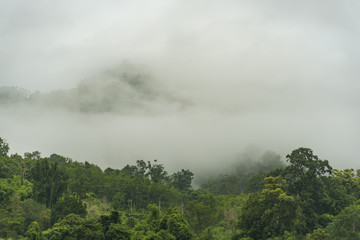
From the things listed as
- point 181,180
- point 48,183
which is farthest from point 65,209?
point 181,180

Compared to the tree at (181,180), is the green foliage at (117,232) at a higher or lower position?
lower

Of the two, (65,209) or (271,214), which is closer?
(271,214)

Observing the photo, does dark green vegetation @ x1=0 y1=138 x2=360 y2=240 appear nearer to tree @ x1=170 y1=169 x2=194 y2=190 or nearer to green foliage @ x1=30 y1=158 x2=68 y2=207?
green foliage @ x1=30 y1=158 x2=68 y2=207

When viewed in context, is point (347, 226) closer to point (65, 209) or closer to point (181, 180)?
point (65, 209)

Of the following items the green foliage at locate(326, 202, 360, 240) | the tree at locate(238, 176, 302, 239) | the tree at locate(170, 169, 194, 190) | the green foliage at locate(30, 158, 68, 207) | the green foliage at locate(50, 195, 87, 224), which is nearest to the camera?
the green foliage at locate(326, 202, 360, 240)

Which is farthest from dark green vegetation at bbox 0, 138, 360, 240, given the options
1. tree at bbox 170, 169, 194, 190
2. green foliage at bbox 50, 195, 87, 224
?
tree at bbox 170, 169, 194, 190

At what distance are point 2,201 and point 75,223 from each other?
937 inches

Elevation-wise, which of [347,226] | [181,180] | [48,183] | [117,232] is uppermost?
[181,180]

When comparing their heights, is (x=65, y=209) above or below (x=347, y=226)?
below

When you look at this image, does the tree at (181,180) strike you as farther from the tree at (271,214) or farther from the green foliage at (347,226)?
the green foliage at (347,226)

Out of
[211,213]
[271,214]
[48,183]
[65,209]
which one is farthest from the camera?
[48,183]

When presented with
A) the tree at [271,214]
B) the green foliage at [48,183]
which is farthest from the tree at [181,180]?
the tree at [271,214]

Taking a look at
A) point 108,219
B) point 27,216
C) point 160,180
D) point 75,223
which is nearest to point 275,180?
point 108,219

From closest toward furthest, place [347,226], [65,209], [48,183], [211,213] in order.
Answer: [347,226] → [65,209] → [211,213] → [48,183]
